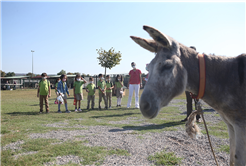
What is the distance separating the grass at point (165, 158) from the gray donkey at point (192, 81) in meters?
1.70

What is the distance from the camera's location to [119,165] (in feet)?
10.7

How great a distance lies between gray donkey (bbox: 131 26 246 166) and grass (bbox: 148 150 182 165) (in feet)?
5.58

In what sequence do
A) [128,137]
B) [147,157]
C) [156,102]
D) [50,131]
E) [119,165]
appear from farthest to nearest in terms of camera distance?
[50,131] → [128,137] → [147,157] → [119,165] → [156,102]

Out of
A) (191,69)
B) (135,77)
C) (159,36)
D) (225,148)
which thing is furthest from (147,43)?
(135,77)

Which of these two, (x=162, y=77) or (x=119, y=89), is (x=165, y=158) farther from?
(x=119, y=89)

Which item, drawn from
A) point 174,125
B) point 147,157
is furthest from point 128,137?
point 174,125

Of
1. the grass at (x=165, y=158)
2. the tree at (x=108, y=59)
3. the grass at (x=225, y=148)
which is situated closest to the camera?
the grass at (x=165, y=158)

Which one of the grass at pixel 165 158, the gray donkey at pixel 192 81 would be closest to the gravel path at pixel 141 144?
the grass at pixel 165 158

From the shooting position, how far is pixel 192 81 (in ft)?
5.86

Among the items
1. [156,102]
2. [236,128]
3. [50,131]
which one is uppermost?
[156,102]

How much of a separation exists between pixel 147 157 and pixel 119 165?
2.15ft

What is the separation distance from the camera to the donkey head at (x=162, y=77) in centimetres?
158

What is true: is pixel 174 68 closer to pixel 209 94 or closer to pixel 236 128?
pixel 209 94

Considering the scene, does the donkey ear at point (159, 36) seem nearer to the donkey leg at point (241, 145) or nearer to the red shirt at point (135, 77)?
the donkey leg at point (241, 145)
